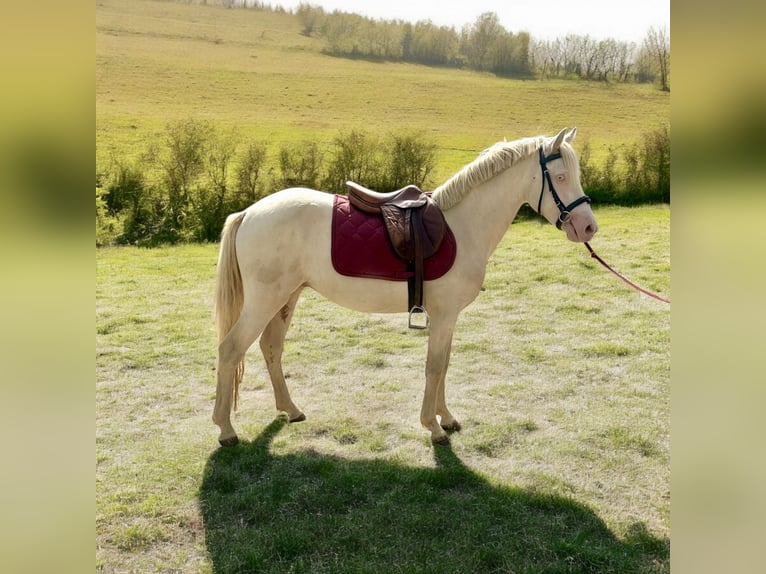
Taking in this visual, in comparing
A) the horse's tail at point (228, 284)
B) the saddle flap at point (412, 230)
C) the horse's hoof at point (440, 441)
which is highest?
the saddle flap at point (412, 230)

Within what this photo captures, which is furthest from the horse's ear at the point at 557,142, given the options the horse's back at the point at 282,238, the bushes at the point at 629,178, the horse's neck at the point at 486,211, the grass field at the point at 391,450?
the bushes at the point at 629,178

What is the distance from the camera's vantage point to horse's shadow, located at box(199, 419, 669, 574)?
2.93m

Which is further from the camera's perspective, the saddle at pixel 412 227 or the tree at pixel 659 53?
the tree at pixel 659 53

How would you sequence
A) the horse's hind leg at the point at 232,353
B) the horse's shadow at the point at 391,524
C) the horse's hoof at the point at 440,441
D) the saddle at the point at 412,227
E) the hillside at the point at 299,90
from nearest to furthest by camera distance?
1. the horse's shadow at the point at 391,524
2. the saddle at the point at 412,227
3. the horse's hind leg at the point at 232,353
4. the horse's hoof at the point at 440,441
5. the hillside at the point at 299,90

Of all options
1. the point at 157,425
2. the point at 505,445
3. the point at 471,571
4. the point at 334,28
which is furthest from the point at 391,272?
the point at 334,28

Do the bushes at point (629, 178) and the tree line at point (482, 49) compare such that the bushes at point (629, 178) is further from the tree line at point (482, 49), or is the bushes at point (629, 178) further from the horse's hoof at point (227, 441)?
the horse's hoof at point (227, 441)

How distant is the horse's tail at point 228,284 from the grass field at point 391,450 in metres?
0.94

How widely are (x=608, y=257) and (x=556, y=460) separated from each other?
6945mm

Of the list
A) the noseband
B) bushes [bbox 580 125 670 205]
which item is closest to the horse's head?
the noseband

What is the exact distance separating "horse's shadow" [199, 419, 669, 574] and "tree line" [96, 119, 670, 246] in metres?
8.74

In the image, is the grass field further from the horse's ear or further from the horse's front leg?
the horse's ear

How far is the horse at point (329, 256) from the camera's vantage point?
394 cm
